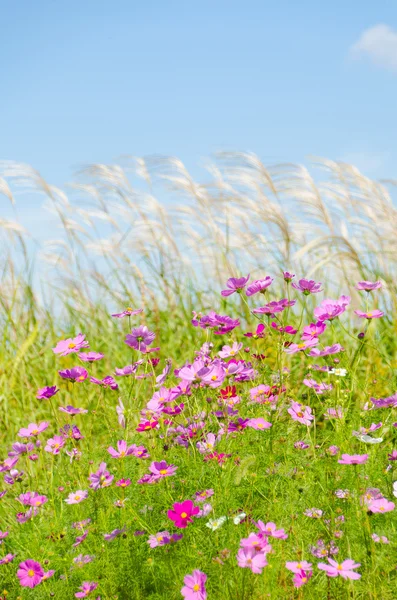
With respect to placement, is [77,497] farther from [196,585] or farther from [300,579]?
[300,579]

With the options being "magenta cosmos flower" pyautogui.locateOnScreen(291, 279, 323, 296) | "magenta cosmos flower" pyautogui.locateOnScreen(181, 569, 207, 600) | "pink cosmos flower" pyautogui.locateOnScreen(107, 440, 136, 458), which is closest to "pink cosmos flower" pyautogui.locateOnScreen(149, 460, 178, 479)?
"pink cosmos flower" pyautogui.locateOnScreen(107, 440, 136, 458)

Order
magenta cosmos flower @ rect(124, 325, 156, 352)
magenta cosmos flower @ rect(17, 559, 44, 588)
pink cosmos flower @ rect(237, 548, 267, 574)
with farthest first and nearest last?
magenta cosmos flower @ rect(124, 325, 156, 352)
magenta cosmos flower @ rect(17, 559, 44, 588)
pink cosmos flower @ rect(237, 548, 267, 574)

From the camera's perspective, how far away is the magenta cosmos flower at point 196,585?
1829mm

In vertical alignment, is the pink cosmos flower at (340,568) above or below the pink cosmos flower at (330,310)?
below

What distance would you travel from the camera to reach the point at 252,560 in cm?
179

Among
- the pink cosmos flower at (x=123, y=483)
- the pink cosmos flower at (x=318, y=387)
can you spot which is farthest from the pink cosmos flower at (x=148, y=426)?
the pink cosmos flower at (x=318, y=387)

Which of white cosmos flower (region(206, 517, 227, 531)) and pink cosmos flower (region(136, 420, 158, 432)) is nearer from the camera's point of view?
white cosmos flower (region(206, 517, 227, 531))

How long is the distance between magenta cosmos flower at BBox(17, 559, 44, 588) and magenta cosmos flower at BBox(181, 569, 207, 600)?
0.61 m

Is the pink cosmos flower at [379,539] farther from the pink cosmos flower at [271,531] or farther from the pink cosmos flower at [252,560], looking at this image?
the pink cosmos flower at [252,560]

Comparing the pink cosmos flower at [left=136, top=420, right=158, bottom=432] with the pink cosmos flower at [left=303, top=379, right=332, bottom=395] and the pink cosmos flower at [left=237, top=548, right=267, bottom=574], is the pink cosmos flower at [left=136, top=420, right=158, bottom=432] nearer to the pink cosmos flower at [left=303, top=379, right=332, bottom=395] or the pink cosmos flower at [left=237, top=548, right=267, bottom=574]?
the pink cosmos flower at [left=303, top=379, right=332, bottom=395]

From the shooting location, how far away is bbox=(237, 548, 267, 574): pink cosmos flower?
1767 mm

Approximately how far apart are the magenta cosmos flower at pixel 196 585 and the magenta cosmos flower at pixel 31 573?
61cm

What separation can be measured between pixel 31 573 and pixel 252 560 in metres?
0.81

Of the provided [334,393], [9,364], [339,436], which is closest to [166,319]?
[9,364]
